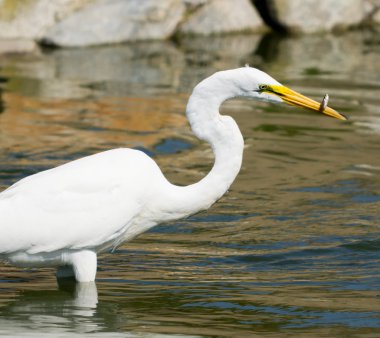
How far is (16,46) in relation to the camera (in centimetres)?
1744

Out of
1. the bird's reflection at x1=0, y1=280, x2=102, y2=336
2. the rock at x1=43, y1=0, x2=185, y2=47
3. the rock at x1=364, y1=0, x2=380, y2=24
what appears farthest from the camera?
the rock at x1=364, y1=0, x2=380, y2=24

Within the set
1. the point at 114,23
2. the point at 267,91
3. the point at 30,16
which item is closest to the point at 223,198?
the point at 267,91

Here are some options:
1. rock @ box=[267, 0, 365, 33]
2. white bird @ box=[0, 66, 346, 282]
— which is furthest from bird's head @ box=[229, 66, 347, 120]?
rock @ box=[267, 0, 365, 33]

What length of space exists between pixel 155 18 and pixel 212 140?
11.0m

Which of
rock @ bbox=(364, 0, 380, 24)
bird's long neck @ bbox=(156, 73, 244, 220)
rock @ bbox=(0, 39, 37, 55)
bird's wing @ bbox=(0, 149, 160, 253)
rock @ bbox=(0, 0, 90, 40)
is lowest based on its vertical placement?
bird's wing @ bbox=(0, 149, 160, 253)

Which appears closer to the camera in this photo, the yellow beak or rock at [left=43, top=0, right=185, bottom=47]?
the yellow beak

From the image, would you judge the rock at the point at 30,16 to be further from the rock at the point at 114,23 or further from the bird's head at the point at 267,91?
the bird's head at the point at 267,91

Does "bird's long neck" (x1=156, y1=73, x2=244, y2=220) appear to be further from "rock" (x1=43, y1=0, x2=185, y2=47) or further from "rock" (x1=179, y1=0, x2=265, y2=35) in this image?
"rock" (x1=179, y1=0, x2=265, y2=35)

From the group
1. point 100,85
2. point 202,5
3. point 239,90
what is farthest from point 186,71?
point 239,90

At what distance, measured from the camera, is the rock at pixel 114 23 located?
1773cm

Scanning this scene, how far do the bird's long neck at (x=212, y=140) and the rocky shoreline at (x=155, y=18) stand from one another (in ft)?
33.1

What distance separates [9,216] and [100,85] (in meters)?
7.80

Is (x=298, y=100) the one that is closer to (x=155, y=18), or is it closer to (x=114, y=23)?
(x=114, y=23)

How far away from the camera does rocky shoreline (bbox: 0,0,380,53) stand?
1756 centimetres
